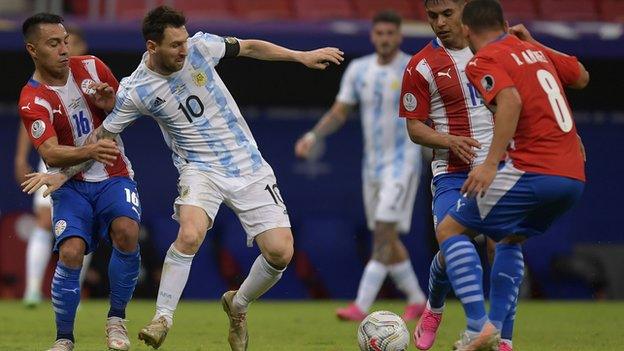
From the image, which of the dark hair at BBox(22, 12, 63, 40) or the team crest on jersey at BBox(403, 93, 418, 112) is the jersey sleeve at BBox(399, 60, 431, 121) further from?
the dark hair at BBox(22, 12, 63, 40)

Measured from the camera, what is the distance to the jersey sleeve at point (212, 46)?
25.9ft

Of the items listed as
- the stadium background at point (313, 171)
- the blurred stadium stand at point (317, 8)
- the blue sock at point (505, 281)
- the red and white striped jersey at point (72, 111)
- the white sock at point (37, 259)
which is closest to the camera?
the blue sock at point (505, 281)

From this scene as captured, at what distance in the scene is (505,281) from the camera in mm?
7145

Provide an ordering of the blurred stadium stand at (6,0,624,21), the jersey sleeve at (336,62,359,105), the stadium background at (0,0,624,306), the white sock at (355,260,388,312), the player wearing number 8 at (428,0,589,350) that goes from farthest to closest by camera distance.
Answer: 1. the blurred stadium stand at (6,0,624,21)
2. the stadium background at (0,0,624,306)
3. the jersey sleeve at (336,62,359,105)
4. the white sock at (355,260,388,312)
5. the player wearing number 8 at (428,0,589,350)

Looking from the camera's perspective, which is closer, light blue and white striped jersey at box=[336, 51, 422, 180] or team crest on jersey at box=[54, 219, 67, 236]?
team crest on jersey at box=[54, 219, 67, 236]

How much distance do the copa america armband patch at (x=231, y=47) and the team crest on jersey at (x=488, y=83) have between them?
6.31 ft

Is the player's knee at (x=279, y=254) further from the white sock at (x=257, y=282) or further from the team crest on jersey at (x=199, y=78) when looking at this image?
the team crest on jersey at (x=199, y=78)

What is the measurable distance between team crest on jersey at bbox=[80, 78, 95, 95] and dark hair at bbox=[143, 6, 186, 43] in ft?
1.98

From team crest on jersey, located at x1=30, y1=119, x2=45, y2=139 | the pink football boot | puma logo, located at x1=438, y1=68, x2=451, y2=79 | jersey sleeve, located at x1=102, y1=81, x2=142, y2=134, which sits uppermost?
puma logo, located at x1=438, y1=68, x2=451, y2=79

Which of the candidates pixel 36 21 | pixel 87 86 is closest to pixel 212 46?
pixel 87 86

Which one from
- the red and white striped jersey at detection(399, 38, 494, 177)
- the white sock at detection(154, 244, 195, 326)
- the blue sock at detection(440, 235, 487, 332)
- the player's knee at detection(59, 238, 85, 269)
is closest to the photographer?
the blue sock at detection(440, 235, 487, 332)

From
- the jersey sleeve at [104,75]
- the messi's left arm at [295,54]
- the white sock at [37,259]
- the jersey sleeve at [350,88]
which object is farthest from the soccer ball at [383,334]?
the white sock at [37,259]

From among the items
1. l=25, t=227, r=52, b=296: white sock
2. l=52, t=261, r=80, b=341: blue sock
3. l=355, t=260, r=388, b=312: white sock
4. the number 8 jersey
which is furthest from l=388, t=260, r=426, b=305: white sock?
the number 8 jersey

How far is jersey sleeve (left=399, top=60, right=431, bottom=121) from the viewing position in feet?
26.2
